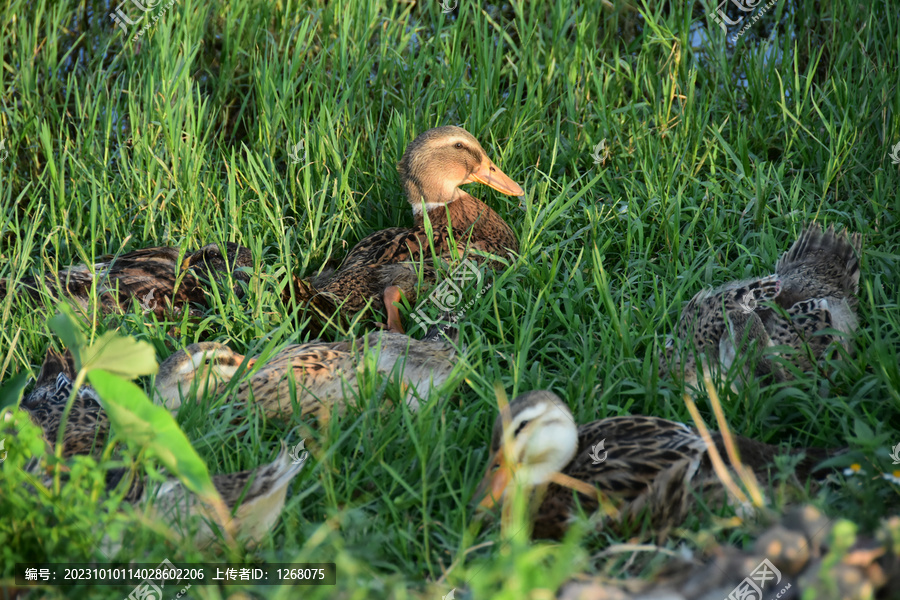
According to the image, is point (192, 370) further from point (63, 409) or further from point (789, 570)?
point (789, 570)

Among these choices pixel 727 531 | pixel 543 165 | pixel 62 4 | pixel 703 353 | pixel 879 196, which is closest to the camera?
pixel 727 531

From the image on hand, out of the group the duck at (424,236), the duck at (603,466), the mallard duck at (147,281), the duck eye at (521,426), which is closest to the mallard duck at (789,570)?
the duck at (603,466)

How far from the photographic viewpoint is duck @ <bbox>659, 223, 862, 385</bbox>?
12.6ft

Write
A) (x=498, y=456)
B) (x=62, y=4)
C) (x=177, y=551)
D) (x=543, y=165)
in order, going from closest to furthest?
(x=177, y=551) < (x=498, y=456) < (x=543, y=165) < (x=62, y=4)

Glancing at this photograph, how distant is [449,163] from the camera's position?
18.6 feet

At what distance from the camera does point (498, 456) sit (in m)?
3.09

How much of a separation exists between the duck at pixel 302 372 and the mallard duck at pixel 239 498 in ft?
2.00

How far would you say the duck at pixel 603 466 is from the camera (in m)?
3.03

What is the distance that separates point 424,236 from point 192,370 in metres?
1.94

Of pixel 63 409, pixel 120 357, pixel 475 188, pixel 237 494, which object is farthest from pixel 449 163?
pixel 120 357

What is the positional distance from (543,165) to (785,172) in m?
1.59

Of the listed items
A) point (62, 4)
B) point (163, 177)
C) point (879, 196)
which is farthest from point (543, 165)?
point (62, 4)

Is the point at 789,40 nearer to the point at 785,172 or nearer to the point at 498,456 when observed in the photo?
the point at 785,172

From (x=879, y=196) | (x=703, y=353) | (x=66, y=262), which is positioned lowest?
(x=66, y=262)
